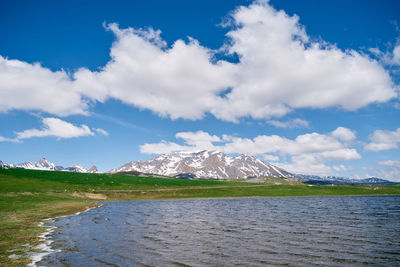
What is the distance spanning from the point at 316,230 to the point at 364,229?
6191mm

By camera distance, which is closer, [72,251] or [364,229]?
[72,251]

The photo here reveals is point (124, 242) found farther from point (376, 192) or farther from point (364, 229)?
point (376, 192)

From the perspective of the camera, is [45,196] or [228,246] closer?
[228,246]

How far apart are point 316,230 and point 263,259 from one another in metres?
15.5

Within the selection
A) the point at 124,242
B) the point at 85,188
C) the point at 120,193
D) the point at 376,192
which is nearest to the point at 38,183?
the point at 85,188

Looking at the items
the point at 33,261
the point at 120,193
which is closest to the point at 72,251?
the point at 33,261

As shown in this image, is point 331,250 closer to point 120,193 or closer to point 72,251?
point 72,251

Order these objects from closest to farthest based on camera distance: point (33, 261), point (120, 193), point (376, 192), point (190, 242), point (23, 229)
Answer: point (33, 261) → point (190, 242) → point (23, 229) → point (120, 193) → point (376, 192)

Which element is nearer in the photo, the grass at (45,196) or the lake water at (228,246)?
the lake water at (228,246)

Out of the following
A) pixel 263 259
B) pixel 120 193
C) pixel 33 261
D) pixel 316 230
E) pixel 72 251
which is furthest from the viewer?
pixel 120 193

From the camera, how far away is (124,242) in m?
24.4

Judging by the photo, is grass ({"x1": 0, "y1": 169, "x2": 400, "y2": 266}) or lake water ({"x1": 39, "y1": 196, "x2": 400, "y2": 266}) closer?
lake water ({"x1": 39, "y1": 196, "x2": 400, "y2": 266})

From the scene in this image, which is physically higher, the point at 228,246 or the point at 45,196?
the point at 228,246

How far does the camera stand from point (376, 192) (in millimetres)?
153000
